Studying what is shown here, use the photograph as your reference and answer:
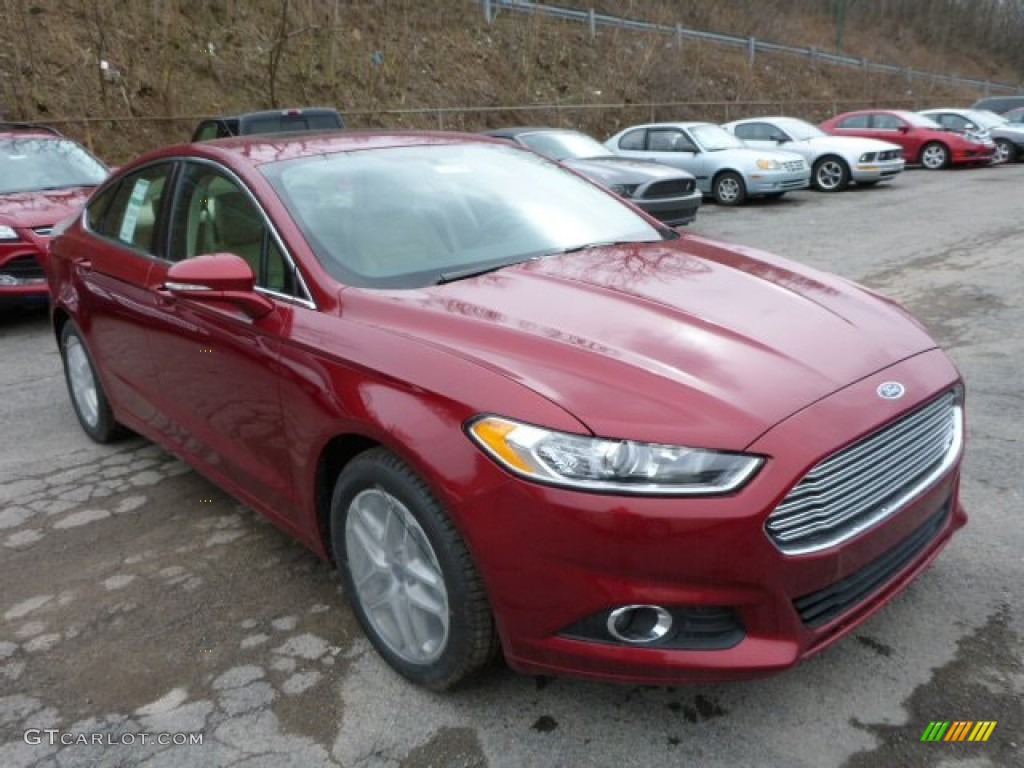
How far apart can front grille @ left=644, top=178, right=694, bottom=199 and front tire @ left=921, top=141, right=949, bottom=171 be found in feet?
36.5

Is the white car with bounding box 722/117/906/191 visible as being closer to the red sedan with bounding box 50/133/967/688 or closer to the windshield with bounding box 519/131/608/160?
the windshield with bounding box 519/131/608/160

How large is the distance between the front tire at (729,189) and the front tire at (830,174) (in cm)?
242

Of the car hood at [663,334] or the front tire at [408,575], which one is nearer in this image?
the car hood at [663,334]

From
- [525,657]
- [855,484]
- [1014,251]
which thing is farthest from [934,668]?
[1014,251]

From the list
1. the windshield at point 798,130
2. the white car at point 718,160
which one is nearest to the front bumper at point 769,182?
the white car at point 718,160

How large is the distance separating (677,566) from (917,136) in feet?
68.8

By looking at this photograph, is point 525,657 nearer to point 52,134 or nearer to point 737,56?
point 52,134

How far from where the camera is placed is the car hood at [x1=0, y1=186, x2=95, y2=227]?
23.2 ft

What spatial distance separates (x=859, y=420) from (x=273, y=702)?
5.98 feet

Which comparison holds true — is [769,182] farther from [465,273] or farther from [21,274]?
[465,273]

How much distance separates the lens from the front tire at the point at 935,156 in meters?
20.0

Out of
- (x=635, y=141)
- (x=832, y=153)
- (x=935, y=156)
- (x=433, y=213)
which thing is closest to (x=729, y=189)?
(x=635, y=141)

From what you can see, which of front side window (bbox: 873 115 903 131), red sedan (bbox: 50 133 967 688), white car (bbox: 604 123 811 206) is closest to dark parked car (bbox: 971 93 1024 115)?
front side window (bbox: 873 115 903 131)

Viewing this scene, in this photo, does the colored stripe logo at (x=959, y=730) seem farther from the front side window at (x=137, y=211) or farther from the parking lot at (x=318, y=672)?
the front side window at (x=137, y=211)
